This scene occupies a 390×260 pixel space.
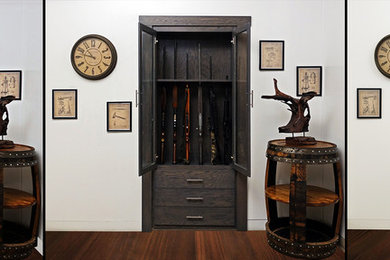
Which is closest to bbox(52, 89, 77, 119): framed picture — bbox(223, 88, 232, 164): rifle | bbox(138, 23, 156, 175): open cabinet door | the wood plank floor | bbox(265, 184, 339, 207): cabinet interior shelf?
bbox(138, 23, 156, 175): open cabinet door

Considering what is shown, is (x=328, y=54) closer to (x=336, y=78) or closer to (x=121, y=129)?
(x=336, y=78)

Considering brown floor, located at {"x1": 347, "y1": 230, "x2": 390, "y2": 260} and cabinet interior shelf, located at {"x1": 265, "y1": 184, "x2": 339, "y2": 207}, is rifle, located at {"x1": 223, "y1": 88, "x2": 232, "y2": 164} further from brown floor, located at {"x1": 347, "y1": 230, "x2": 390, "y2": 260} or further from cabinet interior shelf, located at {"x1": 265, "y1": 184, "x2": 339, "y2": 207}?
brown floor, located at {"x1": 347, "y1": 230, "x2": 390, "y2": 260}

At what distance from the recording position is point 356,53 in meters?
1.51

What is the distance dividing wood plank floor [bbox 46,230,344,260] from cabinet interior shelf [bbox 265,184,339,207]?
51 centimetres

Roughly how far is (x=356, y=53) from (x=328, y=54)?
1240 millimetres

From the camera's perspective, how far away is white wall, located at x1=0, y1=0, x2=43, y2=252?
639 mm

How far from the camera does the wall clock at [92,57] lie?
9.00 ft

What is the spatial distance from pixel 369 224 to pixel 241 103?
4.81 ft

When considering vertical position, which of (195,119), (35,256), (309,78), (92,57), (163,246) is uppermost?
(92,57)

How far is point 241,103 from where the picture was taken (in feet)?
8.59

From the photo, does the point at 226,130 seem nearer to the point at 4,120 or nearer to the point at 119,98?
the point at 119,98

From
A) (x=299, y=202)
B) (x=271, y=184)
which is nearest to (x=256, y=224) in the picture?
(x=271, y=184)

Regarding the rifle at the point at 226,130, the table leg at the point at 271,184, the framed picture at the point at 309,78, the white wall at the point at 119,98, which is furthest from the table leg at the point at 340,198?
the rifle at the point at 226,130

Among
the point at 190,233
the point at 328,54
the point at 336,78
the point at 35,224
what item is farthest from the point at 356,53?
the point at 190,233
